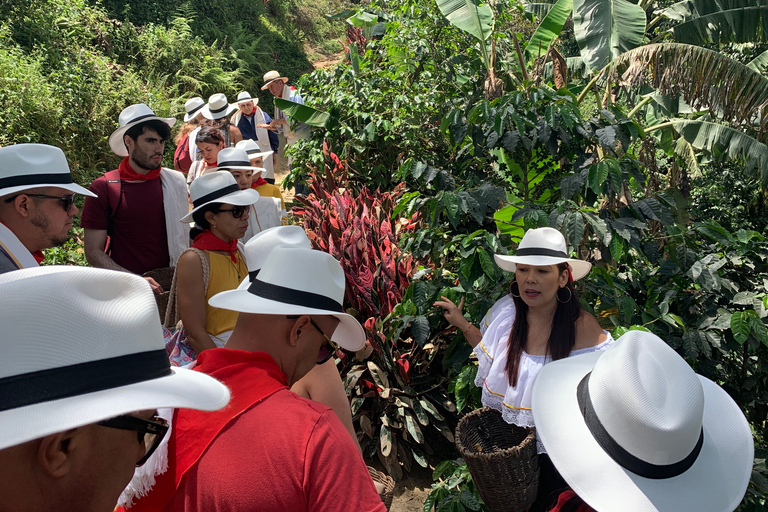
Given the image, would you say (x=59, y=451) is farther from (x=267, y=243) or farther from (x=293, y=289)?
(x=267, y=243)

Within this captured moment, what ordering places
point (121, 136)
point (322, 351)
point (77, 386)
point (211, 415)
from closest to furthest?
point (77, 386)
point (211, 415)
point (322, 351)
point (121, 136)

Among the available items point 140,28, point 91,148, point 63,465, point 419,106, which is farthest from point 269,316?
point 140,28

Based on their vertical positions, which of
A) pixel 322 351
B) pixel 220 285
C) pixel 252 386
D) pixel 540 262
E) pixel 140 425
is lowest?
pixel 220 285

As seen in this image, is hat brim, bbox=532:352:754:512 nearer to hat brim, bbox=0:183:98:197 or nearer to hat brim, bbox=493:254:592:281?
hat brim, bbox=493:254:592:281

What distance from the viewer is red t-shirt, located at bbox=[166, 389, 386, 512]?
1.36m

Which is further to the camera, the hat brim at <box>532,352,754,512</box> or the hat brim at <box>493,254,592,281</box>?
the hat brim at <box>493,254,592,281</box>

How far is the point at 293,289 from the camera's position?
182 cm

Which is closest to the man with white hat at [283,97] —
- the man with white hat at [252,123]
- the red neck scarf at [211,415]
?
the man with white hat at [252,123]

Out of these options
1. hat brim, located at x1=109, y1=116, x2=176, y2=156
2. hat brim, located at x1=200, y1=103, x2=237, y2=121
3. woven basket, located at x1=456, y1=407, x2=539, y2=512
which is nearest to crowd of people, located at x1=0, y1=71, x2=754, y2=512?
woven basket, located at x1=456, y1=407, x2=539, y2=512

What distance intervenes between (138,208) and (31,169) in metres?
0.98

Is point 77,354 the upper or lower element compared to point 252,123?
upper

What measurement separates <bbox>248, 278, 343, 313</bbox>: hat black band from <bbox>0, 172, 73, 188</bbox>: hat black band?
1.50 metres

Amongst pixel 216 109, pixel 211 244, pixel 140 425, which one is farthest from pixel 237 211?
pixel 216 109

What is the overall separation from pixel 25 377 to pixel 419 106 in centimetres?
654
